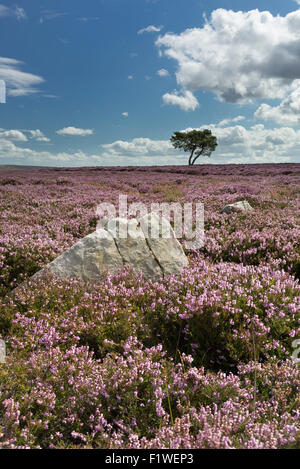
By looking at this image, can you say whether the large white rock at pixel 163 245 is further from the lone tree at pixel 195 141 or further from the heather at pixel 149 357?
the lone tree at pixel 195 141

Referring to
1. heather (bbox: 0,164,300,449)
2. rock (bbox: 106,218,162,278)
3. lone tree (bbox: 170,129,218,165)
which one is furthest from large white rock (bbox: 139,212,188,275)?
lone tree (bbox: 170,129,218,165)

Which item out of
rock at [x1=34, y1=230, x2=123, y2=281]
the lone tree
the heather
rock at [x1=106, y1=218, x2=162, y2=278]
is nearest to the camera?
the heather

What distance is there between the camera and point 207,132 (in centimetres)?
6725

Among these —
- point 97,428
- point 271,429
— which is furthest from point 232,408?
point 97,428

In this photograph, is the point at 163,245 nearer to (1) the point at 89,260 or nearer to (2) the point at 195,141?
(1) the point at 89,260

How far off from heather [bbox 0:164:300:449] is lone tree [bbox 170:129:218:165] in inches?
2490

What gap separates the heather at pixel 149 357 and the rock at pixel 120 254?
1.11 ft

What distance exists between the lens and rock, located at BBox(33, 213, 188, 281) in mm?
5574

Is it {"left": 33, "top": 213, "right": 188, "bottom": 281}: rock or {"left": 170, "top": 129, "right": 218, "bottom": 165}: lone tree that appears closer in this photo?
{"left": 33, "top": 213, "right": 188, "bottom": 281}: rock

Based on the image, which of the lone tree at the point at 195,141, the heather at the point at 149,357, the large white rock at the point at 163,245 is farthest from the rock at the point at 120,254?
the lone tree at the point at 195,141

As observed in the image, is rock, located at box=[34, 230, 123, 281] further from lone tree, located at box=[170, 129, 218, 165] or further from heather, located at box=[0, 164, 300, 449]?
lone tree, located at box=[170, 129, 218, 165]

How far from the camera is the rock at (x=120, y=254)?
5574mm

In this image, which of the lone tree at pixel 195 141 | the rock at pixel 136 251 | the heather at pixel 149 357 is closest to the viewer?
the heather at pixel 149 357
